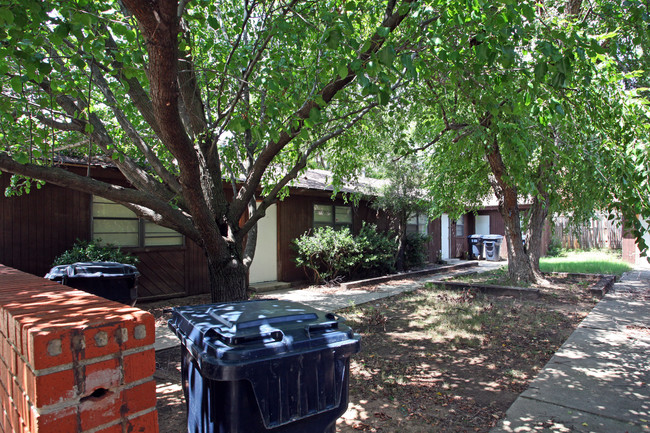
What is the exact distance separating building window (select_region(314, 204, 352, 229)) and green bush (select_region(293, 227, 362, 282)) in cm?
116

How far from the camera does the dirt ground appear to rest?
3.65m

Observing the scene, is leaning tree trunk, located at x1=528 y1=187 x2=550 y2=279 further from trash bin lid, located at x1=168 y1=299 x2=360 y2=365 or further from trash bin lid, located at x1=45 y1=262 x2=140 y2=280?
trash bin lid, located at x1=168 y1=299 x2=360 y2=365

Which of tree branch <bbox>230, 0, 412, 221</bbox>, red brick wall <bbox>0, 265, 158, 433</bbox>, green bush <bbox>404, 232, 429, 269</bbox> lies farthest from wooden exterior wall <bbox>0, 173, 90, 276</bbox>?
green bush <bbox>404, 232, 429, 269</bbox>

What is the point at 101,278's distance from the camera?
17.2ft

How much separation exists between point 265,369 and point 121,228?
25.1 feet

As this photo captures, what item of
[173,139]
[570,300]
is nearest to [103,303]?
[173,139]

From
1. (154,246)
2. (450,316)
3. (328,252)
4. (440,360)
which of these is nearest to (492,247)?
(328,252)

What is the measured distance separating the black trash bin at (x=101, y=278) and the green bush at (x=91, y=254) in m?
1.87

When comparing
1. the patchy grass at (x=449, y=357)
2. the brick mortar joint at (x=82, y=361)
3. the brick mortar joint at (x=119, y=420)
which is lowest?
the patchy grass at (x=449, y=357)

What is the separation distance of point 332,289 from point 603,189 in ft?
23.1

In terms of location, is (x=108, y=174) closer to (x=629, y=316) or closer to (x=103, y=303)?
(x=103, y=303)

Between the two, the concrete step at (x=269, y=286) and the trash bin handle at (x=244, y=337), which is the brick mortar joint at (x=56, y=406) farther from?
the concrete step at (x=269, y=286)

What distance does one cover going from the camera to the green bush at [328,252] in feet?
35.1

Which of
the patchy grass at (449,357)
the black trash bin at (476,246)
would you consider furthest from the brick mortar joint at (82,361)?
the black trash bin at (476,246)
